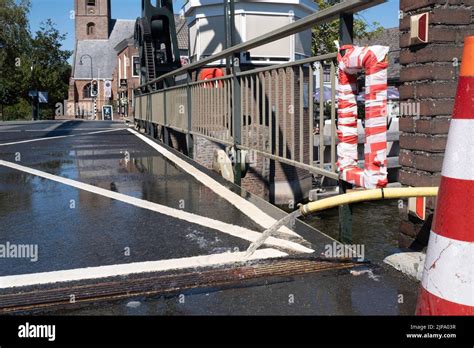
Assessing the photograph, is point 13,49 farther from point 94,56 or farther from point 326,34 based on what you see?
point 326,34

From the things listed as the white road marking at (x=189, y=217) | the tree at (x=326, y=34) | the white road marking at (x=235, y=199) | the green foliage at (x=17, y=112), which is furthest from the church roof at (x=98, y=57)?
the white road marking at (x=189, y=217)

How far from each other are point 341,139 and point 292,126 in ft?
3.50

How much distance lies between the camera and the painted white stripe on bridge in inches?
82.3

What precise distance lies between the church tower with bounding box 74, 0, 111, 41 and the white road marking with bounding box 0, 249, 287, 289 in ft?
276

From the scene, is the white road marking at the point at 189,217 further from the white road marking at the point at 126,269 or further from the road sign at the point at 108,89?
the road sign at the point at 108,89

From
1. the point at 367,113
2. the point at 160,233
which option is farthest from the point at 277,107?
the point at 367,113

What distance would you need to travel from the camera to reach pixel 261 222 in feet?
13.3

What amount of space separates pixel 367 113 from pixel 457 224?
1140 millimetres

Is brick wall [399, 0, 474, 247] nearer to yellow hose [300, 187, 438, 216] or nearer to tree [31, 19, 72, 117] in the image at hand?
yellow hose [300, 187, 438, 216]

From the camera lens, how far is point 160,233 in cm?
373

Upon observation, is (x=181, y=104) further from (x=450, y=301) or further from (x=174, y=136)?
(x=450, y=301)

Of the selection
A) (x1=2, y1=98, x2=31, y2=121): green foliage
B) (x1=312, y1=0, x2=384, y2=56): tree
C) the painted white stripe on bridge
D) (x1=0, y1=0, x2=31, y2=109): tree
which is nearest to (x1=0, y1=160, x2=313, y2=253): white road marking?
the painted white stripe on bridge

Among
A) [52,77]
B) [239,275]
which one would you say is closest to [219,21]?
[239,275]
